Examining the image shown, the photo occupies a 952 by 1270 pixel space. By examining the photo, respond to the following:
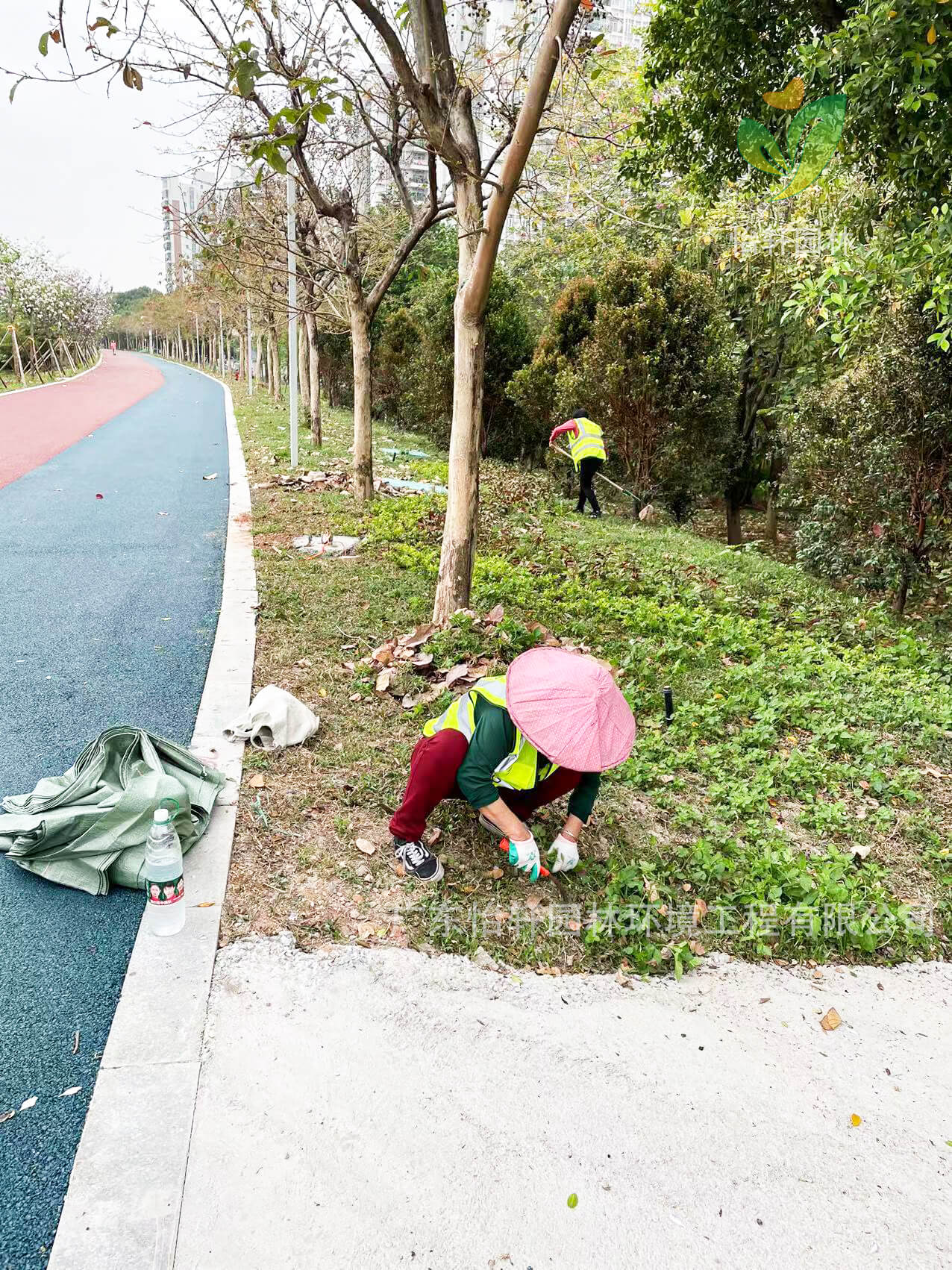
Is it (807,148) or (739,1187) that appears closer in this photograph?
(739,1187)

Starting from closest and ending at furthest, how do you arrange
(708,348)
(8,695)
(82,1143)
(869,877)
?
(82,1143) < (869,877) < (8,695) < (708,348)

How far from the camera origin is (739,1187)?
2148 mm

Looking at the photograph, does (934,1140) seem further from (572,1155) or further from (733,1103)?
(572,1155)

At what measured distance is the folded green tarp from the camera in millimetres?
2941

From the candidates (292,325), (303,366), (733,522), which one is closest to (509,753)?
(292,325)

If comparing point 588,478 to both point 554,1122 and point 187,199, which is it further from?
point 554,1122

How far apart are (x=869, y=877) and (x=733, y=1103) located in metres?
1.55

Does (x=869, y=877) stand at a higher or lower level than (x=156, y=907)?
Result: lower

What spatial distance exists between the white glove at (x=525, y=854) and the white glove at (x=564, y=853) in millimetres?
148

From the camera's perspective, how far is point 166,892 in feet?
8.98

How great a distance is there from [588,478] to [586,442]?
492mm

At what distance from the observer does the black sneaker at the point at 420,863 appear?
124 inches

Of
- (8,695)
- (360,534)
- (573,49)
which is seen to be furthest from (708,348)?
(8,695)

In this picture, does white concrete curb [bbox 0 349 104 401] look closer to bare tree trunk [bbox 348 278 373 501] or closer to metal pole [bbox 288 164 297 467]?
metal pole [bbox 288 164 297 467]
